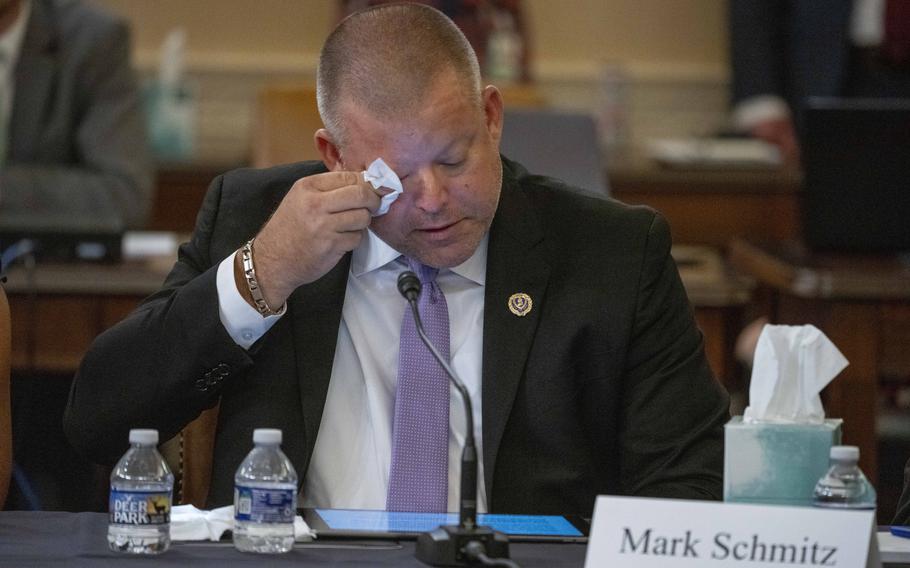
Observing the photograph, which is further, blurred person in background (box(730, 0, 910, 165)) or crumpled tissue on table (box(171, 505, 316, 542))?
blurred person in background (box(730, 0, 910, 165))

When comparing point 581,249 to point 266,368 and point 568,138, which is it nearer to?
point 266,368

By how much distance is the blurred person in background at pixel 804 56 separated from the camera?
5328mm

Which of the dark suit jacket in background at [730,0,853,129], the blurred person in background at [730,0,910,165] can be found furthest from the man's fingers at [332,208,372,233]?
the dark suit jacket in background at [730,0,853,129]

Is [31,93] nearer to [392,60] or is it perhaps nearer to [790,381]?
[392,60]

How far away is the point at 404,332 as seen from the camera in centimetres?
215

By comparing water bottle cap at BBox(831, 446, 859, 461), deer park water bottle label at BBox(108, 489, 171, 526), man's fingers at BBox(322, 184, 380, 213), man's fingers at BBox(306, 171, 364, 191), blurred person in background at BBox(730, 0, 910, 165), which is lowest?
deer park water bottle label at BBox(108, 489, 171, 526)

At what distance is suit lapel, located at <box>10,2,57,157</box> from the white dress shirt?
8.49 feet

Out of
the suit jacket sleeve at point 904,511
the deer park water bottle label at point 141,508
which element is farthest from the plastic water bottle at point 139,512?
the suit jacket sleeve at point 904,511

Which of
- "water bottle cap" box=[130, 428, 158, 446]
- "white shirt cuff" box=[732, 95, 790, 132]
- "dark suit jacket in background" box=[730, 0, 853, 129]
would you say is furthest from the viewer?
"white shirt cuff" box=[732, 95, 790, 132]

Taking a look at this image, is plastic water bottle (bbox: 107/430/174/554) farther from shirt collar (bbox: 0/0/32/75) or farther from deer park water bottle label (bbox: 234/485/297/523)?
shirt collar (bbox: 0/0/32/75)

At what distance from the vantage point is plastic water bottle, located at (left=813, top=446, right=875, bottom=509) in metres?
1.53

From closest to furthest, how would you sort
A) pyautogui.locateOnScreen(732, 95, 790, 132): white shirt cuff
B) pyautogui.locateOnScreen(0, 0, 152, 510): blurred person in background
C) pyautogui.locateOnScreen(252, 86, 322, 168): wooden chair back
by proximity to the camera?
pyautogui.locateOnScreen(252, 86, 322, 168): wooden chair back, pyautogui.locateOnScreen(0, 0, 152, 510): blurred person in background, pyautogui.locateOnScreen(732, 95, 790, 132): white shirt cuff

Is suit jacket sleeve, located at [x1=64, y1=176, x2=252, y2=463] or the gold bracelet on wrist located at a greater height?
the gold bracelet on wrist

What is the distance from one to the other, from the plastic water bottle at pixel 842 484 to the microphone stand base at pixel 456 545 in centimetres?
33
